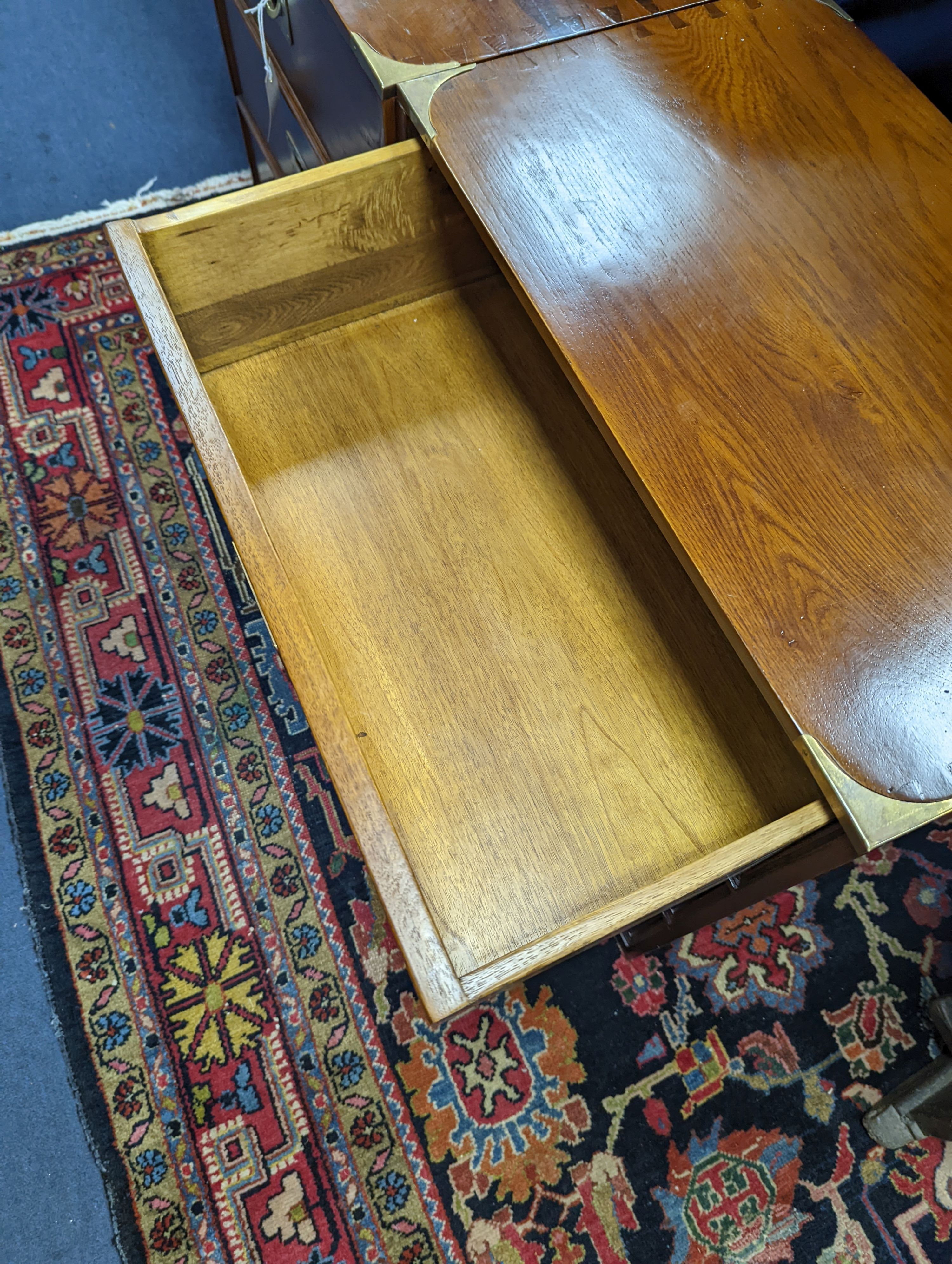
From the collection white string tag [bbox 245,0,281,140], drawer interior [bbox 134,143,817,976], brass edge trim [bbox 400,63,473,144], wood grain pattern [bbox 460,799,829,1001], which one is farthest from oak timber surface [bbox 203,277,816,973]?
white string tag [bbox 245,0,281,140]

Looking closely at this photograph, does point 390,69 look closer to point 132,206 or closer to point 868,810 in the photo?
point 868,810

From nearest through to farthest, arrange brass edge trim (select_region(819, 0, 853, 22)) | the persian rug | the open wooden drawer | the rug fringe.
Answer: the open wooden drawer
brass edge trim (select_region(819, 0, 853, 22))
the persian rug
the rug fringe

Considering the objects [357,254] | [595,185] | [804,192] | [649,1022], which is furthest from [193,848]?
[804,192]

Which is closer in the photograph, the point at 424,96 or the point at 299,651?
the point at 299,651

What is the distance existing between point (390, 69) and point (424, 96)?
0.05m

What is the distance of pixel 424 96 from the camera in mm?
811

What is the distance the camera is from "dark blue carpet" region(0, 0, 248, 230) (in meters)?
1.54

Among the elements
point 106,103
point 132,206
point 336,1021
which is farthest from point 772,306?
point 106,103

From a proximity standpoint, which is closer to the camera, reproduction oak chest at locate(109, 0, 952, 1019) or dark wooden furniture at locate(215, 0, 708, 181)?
reproduction oak chest at locate(109, 0, 952, 1019)

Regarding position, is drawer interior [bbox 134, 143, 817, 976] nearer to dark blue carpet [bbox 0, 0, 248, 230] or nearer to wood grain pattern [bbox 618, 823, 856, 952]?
wood grain pattern [bbox 618, 823, 856, 952]

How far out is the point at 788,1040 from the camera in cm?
113

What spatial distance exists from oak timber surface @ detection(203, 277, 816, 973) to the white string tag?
39 centimetres

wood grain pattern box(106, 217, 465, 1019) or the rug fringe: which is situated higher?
the rug fringe

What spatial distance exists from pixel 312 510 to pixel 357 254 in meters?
0.27
